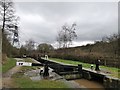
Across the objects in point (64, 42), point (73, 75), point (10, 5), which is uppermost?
point (10, 5)

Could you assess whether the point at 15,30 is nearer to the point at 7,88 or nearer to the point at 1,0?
the point at 1,0

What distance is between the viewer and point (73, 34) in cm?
5412

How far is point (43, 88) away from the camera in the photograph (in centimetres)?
1249

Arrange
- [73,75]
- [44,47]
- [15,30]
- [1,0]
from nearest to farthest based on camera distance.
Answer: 1. [73,75]
2. [1,0]
3. [15,30]
4. [44,47]

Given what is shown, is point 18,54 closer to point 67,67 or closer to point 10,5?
point 10,5

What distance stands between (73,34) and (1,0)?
2002cm

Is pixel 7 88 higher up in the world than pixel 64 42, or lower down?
lower down

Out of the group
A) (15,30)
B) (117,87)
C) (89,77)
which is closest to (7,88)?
(117,87)

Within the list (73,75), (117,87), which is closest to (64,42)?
(73,75)

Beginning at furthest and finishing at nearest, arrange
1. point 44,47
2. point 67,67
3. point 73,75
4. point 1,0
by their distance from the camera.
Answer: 1. point 44,47
2. point 1,0
3. point 67,67
4. point 73,75

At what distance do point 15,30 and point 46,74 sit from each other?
88.0 ft

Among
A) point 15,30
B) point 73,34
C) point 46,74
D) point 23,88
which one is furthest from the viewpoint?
point 73,34

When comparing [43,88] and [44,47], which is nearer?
[43,88]

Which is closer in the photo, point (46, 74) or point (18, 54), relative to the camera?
point (46, 74)
